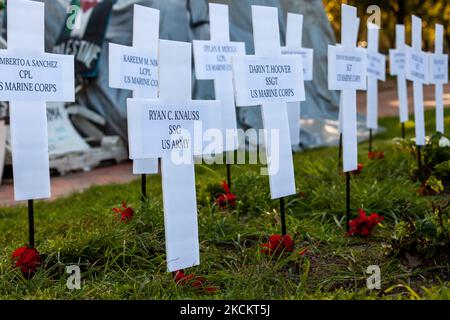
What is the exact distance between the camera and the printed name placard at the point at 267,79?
3504mm

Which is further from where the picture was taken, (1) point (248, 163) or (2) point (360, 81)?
(1) point (248, 163)

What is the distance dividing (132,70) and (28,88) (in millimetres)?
905

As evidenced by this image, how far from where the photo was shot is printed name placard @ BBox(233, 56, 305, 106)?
11.5 feet

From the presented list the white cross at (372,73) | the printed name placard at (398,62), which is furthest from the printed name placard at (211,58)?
the printed name placard at (398,62)

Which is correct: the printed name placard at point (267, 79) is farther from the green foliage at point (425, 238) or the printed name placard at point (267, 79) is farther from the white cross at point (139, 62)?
the green foliage at point (425, 238)

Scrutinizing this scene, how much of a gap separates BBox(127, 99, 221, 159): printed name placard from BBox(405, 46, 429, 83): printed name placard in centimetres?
298

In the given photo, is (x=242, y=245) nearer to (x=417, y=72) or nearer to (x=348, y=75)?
(x=348, y=75)

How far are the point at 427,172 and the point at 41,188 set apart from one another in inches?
145

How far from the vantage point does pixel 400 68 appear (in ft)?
23.3

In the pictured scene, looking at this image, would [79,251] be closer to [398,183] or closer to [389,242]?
[389,242]

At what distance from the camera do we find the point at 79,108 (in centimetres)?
859

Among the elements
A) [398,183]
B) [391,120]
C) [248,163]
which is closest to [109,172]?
[248,163]

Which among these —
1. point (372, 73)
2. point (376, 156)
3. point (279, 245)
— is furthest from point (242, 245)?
point (372, 73)

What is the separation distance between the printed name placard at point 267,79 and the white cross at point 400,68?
3.28 metres
